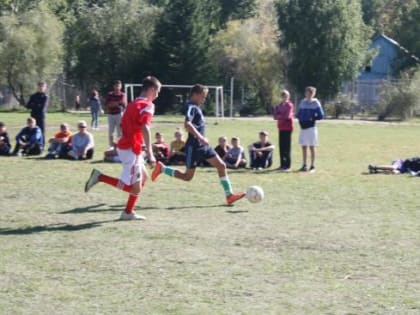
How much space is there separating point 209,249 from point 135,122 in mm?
2444

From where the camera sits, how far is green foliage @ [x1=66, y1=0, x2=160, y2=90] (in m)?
62.7

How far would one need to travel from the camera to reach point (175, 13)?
59125mm

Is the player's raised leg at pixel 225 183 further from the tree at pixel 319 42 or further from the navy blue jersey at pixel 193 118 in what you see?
the tree at pixel 319 42

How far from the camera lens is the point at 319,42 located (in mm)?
61219

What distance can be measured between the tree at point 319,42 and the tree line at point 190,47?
69 millimetres

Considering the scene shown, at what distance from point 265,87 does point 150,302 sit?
5467cm

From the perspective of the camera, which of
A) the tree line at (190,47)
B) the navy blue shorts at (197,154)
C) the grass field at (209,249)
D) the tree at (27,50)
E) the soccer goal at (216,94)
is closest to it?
the grass field at (209,249)

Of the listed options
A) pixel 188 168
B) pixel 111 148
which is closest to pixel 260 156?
pixel 111 148

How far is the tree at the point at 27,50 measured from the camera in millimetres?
59219

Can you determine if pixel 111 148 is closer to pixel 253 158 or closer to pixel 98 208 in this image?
pixel 253 158

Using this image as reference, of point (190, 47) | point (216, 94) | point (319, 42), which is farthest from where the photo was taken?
point (319, 42)

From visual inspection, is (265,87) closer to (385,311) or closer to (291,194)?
(291,194)

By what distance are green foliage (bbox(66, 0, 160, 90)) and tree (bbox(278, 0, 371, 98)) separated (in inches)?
383

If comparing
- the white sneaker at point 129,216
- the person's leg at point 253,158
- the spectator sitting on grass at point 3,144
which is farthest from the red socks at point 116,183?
the spectator sitting on grass at point 3,144
